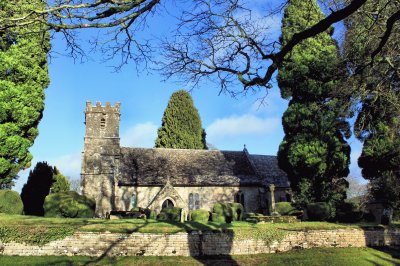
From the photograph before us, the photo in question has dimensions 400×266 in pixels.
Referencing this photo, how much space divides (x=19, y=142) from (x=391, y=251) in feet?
67.9

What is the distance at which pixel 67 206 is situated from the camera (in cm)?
1736

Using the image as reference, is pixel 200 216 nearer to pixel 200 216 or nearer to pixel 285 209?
pixel 200 216

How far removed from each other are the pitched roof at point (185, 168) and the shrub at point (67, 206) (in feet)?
33.2

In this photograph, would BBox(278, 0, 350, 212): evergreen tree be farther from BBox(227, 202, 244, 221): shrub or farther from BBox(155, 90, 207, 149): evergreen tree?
BBox(155, 90, 207, 149): evergreen tree

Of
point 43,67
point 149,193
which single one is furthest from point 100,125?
point 43,67

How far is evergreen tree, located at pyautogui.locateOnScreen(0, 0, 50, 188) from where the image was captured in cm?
1934

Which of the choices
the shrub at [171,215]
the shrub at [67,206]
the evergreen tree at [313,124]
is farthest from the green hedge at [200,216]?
the evergreen tree at [313,124]

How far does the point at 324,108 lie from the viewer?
932 inches

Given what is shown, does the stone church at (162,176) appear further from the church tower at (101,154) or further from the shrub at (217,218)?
the shrub at (217,218)

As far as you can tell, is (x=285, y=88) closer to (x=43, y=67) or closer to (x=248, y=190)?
(x=248, y=190)

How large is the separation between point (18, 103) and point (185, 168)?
51.7 feet

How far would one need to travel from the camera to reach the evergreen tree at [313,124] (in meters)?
22.6

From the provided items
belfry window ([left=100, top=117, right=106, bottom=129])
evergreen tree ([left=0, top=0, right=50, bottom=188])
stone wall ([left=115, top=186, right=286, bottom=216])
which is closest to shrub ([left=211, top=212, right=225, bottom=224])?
stone wall ([left=115, top=186, right=286, bottom=216])

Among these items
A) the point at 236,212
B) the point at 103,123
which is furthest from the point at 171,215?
the point at 103,123
